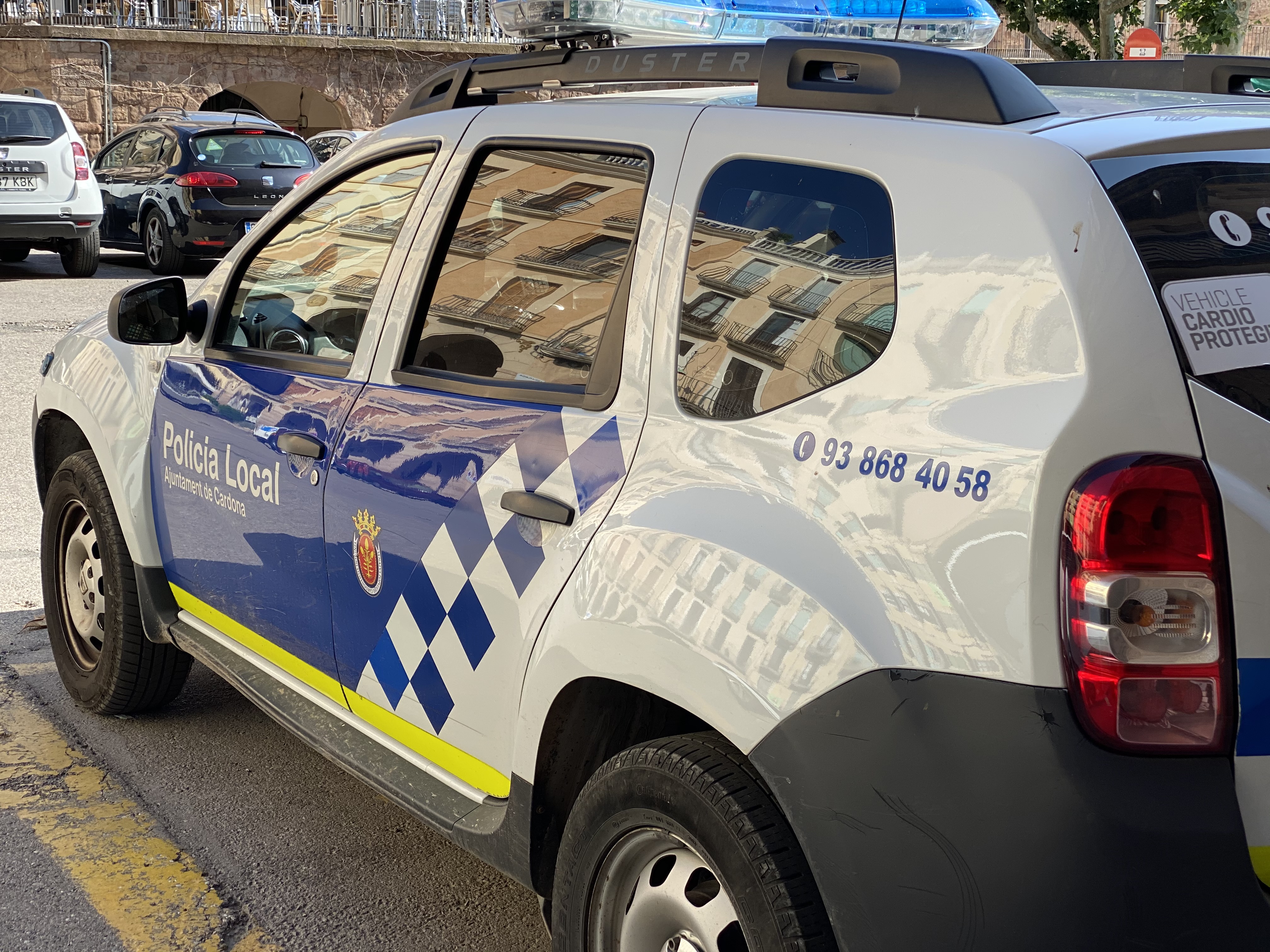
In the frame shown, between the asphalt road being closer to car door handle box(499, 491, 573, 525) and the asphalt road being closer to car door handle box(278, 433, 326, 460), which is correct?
car door handle box(278, 433, 326, 460)

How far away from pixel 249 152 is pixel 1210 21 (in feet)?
42.8

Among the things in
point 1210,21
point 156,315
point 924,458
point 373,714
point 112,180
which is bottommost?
point 112,180

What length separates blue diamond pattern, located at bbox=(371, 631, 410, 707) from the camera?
2801mm

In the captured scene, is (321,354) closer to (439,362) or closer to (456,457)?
(439,362)

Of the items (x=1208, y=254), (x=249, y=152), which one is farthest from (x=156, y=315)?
(x=249, y=152)

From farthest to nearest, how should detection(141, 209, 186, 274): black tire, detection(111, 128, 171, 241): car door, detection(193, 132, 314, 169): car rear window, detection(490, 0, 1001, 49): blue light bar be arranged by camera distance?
detection(111, 128, 171, 241): car door → detection(141, 209, 186, 274): black tire → detection(193, 132, 314, 169): car rear window → detection(490, 0, 1001, 49): blue light bar

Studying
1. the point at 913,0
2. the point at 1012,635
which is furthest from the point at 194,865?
the point at 913,0

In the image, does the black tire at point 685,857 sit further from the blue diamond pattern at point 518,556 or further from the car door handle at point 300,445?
the car door handle at point 300,445

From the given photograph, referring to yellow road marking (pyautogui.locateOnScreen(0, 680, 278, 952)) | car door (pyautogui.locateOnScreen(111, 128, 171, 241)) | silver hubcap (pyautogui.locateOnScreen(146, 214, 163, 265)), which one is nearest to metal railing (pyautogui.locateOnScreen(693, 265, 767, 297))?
yellow road marking (pyautogui.locateOnScreen(0, 680, 278, 952))

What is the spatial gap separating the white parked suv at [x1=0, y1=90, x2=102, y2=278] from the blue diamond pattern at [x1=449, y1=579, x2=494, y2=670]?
43.7 ft

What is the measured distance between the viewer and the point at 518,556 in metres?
2.43

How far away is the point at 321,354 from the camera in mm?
3225

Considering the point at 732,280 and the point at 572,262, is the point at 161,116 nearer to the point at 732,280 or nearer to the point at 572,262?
the point at 572,262

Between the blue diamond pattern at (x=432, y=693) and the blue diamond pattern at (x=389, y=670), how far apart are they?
1.6 inches
